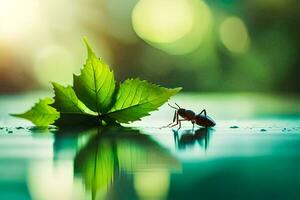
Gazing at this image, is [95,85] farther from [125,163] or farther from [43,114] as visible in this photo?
[125,163]

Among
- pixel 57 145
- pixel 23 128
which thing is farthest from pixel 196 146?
pixel 23 128

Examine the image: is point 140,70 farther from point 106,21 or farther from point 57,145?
point 57,145

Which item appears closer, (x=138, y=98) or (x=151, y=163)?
(x=151, y=163)

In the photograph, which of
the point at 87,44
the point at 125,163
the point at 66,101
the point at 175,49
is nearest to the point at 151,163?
the point at 125,163

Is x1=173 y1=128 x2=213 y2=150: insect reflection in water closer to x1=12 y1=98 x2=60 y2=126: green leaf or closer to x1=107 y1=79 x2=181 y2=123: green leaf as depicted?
x1=107 y1=79 x2=181 y2=123: green leaf

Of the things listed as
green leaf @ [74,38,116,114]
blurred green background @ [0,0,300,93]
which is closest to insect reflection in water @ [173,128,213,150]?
green leaf @ [74,38,116,114]

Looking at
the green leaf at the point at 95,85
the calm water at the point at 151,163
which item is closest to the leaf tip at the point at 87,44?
the green leaf at the point at 95,85
